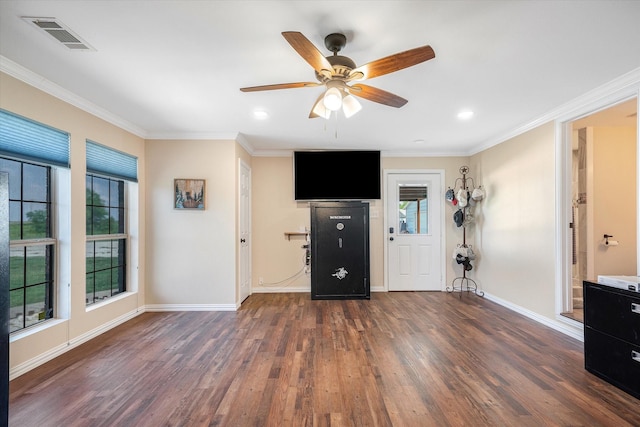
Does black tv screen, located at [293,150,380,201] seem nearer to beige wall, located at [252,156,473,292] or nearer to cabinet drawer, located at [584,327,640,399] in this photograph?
beige wall, located at [252,156,473,292]

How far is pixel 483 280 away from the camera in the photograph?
466 centimetres

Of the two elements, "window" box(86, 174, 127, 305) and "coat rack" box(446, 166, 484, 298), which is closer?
"window" box(86, 174, 127, 305)

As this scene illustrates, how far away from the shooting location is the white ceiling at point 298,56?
1672 mm

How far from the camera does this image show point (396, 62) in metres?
1.74

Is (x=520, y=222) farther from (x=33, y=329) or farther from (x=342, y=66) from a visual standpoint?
(x=33, y=329)

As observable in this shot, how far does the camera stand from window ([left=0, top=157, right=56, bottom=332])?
2408 mm

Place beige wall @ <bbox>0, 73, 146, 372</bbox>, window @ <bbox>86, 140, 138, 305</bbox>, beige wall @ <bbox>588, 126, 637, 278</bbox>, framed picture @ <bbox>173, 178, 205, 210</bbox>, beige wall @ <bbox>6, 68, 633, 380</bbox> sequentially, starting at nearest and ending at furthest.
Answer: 1. beige wall @ <bbox>0, 73, 146, 372</bbox>
2. beige wall @ <bbox>6, 68, 633, 380</bbox>
3. window @ <bbox>86, 140, 138, 305</bbox>
4. beige wall @ <bbox>588, 126, 637, 278</bbox>
5. framed picture @ <bbox>173, 178, 205, 210</bbox>

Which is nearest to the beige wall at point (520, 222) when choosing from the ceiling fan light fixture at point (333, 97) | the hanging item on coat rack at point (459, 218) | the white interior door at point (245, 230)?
the hanging item on coat rack at point (459, 218)

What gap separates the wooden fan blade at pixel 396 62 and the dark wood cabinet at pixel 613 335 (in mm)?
2302

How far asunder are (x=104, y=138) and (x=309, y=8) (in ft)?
9.64

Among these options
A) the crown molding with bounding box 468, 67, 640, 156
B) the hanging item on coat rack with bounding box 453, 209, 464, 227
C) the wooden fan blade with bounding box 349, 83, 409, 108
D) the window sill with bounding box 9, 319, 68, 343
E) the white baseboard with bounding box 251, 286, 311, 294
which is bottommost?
the white baseboard with bounding box 251, 286, 311, 294

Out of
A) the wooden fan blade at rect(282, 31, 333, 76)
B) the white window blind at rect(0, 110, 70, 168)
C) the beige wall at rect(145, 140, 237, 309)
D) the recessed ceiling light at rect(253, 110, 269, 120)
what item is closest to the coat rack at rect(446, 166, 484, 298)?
the recessed ceiling light at rect(253, 110, 269, 120)

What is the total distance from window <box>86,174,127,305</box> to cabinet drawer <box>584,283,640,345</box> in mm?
4929

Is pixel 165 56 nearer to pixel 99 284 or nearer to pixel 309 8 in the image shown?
pixel 309 8
